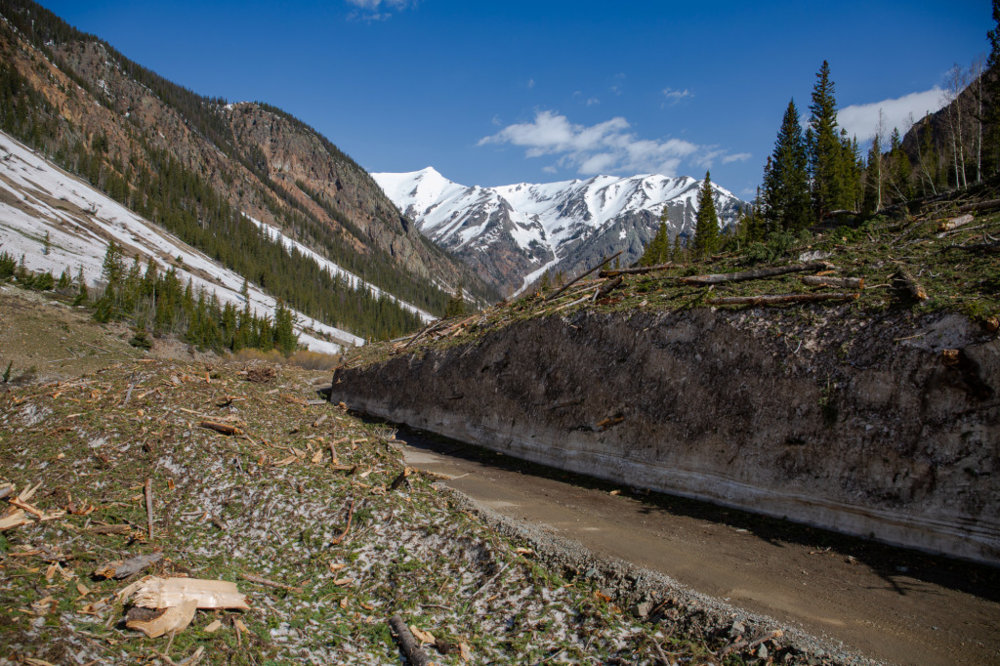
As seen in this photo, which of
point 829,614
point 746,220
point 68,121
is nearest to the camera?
point 829,614

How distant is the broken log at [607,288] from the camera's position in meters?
15.5

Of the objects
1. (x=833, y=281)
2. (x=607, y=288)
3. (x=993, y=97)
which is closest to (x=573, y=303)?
(x=607, y=288)

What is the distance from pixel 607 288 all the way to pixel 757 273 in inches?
181

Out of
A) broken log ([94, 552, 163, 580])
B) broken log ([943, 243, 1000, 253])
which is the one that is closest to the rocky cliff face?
broken log ([94, 552, 163, 580])

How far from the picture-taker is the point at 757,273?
1291 centimetres

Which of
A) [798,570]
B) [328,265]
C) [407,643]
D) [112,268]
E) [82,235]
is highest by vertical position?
[328,265]

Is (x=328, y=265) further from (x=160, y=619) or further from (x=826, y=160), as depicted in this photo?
(x=160, y=619)

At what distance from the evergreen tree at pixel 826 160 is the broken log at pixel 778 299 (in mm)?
40494

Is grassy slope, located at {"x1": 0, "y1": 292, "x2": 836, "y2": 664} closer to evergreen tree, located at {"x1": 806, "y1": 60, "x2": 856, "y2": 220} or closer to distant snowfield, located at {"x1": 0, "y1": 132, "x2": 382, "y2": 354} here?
evergreen tree, located at {"x1": 806, "y1": 60, "x2": 856, "y2": 220}

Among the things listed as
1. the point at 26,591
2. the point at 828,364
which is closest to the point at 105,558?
the point at 26,591

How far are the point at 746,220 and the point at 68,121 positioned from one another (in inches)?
6745

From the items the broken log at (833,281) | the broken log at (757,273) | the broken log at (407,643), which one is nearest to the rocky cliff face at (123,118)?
the broken log at (757,273)

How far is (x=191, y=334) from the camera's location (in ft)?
228

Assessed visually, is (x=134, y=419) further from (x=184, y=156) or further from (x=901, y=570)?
(x=184, y=156)
